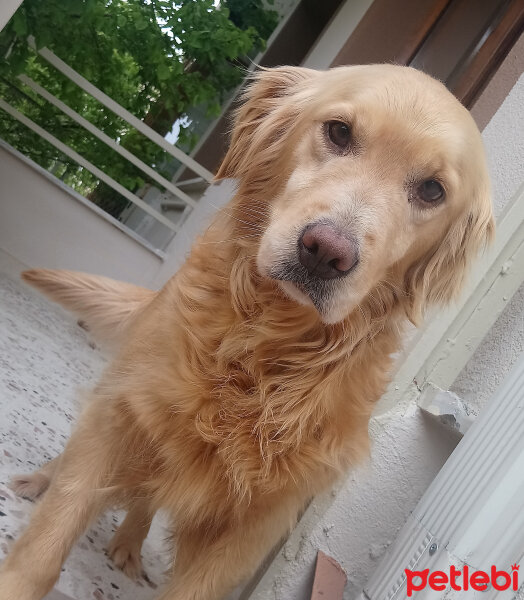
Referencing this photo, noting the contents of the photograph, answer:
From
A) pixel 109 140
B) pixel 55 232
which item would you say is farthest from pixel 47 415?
pixel 109 140

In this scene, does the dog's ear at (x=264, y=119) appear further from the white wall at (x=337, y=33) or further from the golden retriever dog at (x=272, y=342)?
the white wall at (x=337, y=33)

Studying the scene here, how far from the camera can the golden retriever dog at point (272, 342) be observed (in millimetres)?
1574

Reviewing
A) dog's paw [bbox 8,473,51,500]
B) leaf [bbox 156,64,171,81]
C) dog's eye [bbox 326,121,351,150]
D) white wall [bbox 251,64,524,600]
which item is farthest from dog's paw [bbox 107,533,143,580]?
leaf [bbox 156,64,171,81]

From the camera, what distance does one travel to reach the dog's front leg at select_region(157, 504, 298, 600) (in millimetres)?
1725

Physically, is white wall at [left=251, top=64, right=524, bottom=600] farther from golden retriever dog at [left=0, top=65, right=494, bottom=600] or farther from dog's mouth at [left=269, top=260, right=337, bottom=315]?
dog's mouth at [left=269, top=260, right=337, bottom=315]

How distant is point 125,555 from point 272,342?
97cm

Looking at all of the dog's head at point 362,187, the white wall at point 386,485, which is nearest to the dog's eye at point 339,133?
the dog's head at point 362,187

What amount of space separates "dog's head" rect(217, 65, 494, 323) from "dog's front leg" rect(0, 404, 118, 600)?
0.69 metres

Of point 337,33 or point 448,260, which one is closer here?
point 448,260

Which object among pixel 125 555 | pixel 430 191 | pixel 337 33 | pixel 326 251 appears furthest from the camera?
pixel 337 33

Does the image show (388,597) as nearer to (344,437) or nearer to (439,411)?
(344,437)

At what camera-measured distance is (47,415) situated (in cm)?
279

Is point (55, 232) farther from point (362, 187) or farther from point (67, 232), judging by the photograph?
point (362, 187)

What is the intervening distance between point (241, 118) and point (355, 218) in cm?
74
